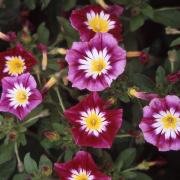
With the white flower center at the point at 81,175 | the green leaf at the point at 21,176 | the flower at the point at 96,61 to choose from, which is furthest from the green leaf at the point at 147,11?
the green leaf at the point at 21,176

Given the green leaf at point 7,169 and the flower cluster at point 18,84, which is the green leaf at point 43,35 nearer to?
the flower cluster at point 18,84

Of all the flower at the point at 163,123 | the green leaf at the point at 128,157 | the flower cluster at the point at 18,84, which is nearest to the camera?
the flower at the point at 163,123

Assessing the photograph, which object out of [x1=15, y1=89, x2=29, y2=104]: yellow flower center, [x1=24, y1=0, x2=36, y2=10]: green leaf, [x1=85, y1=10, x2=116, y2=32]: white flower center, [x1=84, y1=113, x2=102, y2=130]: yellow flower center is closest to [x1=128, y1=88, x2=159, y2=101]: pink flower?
[x1=84, y1=113, x2=102, y2=130]: yellow flower center

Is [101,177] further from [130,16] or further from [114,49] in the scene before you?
[130,16]

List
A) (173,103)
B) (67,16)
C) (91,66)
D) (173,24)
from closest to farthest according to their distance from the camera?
1. (173,103)
2. (91,66)
3. (173,24)
4. (67,16)

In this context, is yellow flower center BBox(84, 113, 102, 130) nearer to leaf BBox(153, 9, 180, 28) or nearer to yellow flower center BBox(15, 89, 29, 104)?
yellow flower center BBox(15, 89, 29, 104)

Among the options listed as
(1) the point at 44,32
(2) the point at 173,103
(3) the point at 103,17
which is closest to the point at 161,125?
(2) the point at 173,103

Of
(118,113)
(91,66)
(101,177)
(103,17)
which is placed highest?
(103,17)

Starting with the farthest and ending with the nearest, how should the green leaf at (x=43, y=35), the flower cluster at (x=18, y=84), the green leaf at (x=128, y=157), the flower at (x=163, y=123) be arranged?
1. the green leaf at (x=43, y=35)
2. the green leaf at (x=128, y=157)
3. the flower cluster at (x=18, y=84)
4. the flower at (x=163, y=123)
